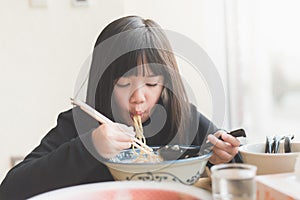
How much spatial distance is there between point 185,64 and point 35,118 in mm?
693

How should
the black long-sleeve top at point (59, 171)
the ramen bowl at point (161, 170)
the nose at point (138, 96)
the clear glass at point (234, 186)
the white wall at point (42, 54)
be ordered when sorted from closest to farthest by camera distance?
the clear glass at point (234, 186) → the ramen bowl at point (161, 170) → the black long-sleeve top at point (59, 171) → the nose at point (138, 96) → the white wall at point (42, 54)

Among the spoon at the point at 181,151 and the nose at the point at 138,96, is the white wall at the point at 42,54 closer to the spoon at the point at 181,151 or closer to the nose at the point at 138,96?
the nose at the point at 138,96

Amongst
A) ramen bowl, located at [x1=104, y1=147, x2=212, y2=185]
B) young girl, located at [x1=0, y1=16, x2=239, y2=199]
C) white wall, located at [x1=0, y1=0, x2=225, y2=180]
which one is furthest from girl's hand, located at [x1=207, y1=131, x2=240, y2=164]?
white wall, located at [x1=0, y1=0, x2=225, y2=180]

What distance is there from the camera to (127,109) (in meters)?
1.01

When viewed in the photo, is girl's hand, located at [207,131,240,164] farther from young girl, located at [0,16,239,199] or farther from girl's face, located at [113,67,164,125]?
girl's face, located at [113,67,164,125]

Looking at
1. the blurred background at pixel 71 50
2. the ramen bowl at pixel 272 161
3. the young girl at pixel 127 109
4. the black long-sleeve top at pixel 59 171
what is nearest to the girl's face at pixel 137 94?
the young girl at pixel 127 109

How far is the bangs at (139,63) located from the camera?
1015 mm

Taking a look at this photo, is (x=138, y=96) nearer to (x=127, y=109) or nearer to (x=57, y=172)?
(x=127, y=109)

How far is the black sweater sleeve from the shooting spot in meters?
0.78

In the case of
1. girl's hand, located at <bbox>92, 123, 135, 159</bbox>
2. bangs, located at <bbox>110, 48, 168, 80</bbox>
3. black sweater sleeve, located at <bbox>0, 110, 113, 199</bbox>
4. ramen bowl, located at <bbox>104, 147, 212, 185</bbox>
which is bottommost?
black sweater sleeve, located at <bbox>0, 110, 113, 199</bbox>

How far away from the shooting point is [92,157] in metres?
0.76

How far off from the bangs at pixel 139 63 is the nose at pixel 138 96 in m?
0.05

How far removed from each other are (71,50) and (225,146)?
117 centimetres

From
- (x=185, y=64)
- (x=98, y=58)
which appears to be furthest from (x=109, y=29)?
(x=185, y=64)
